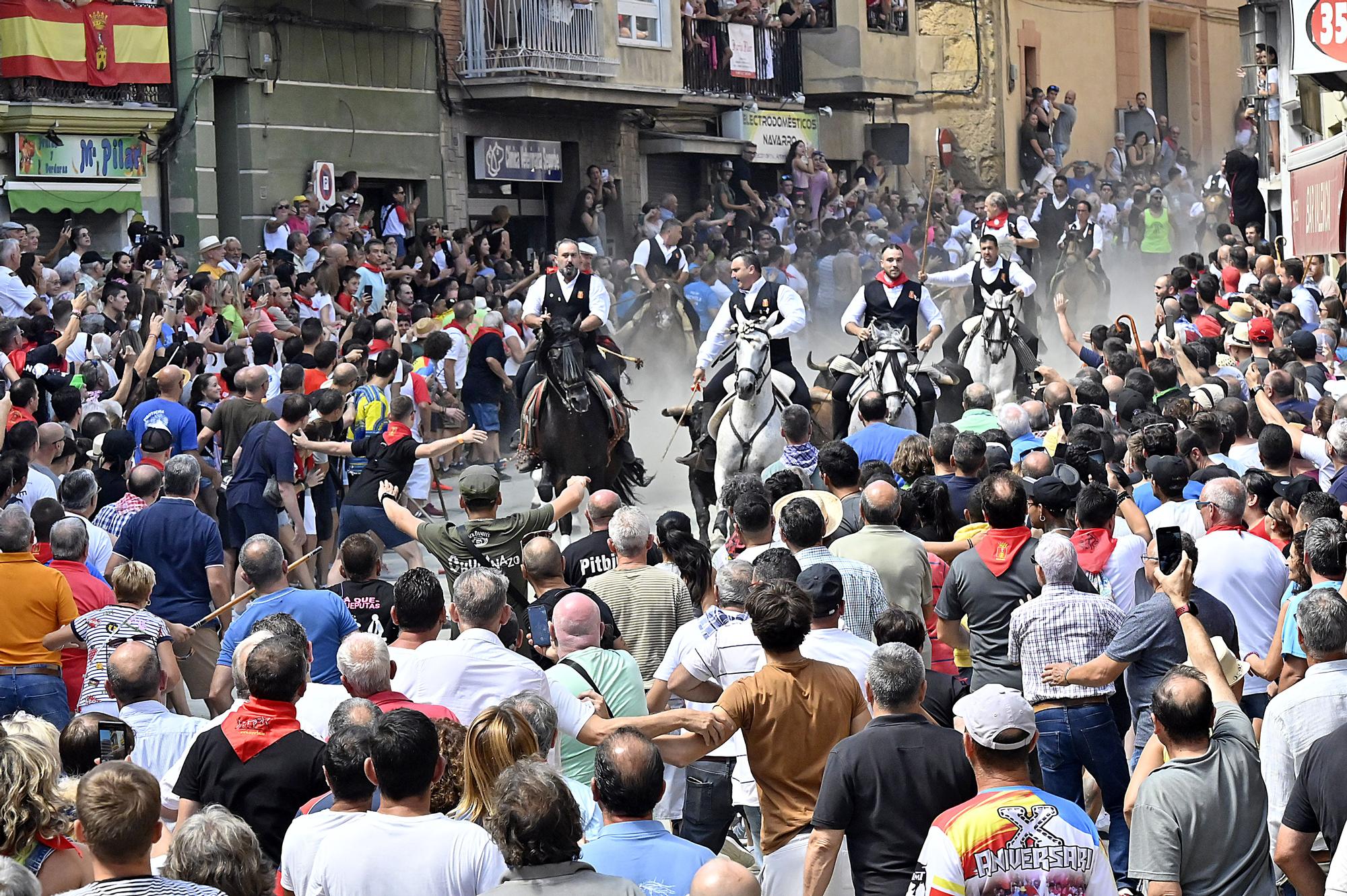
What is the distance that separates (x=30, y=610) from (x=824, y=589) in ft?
11.1

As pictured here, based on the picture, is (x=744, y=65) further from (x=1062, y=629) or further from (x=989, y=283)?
(x=1062, y=629)

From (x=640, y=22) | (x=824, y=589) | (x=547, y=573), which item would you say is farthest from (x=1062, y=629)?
(x=640, y=22)

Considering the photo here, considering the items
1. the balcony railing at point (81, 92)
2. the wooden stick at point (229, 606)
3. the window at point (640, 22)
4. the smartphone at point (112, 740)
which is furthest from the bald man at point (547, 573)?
the window at point (640, 22)

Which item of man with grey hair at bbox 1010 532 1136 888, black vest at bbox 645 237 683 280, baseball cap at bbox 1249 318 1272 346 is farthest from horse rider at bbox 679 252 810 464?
black vest at bbox 645 237 683 280

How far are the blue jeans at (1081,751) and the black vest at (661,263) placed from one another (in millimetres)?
16589

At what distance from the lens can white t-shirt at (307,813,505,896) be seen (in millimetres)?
4285

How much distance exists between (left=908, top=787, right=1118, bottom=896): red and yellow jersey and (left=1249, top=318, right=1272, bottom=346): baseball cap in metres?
9.28

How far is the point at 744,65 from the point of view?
3119 cm

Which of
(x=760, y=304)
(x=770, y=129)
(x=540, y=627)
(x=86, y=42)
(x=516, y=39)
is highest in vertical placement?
(x=516, y=39)

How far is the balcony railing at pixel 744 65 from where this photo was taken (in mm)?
30016

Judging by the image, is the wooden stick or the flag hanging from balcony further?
the flag hanging from balcony

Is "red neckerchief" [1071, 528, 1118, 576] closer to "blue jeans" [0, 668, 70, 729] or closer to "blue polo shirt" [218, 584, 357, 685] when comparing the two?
"blue polo shirt" [218, 584, 357, 685]

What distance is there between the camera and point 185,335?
14.2m

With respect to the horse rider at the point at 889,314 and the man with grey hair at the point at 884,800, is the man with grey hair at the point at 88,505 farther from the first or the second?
the horse rider at the point at 889,314
